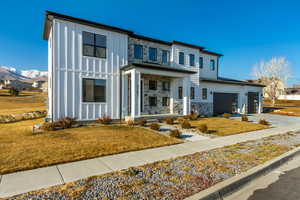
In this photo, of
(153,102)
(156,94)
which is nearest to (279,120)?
(156,94)

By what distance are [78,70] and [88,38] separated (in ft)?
7.78

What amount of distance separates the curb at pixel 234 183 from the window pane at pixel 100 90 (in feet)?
31.4

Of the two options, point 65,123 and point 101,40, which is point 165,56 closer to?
point 101,40

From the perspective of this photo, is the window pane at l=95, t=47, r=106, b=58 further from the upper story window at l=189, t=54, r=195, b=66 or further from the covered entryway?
the covered entryway

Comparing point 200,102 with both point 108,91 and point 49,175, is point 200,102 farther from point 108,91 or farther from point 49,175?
point 49,175

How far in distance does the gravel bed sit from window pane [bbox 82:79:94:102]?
314 inches

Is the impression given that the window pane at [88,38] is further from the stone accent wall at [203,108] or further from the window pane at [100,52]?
the stone accent wall at [203,108]

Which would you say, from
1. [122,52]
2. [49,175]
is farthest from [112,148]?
[122,52]

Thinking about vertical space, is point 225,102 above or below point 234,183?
above

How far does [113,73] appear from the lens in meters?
11.7

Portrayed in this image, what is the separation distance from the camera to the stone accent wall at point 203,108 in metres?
16.2

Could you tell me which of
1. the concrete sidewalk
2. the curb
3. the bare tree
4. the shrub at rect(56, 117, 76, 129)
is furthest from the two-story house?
the bare tree

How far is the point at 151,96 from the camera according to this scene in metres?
14.2

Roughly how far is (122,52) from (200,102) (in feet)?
32.0
